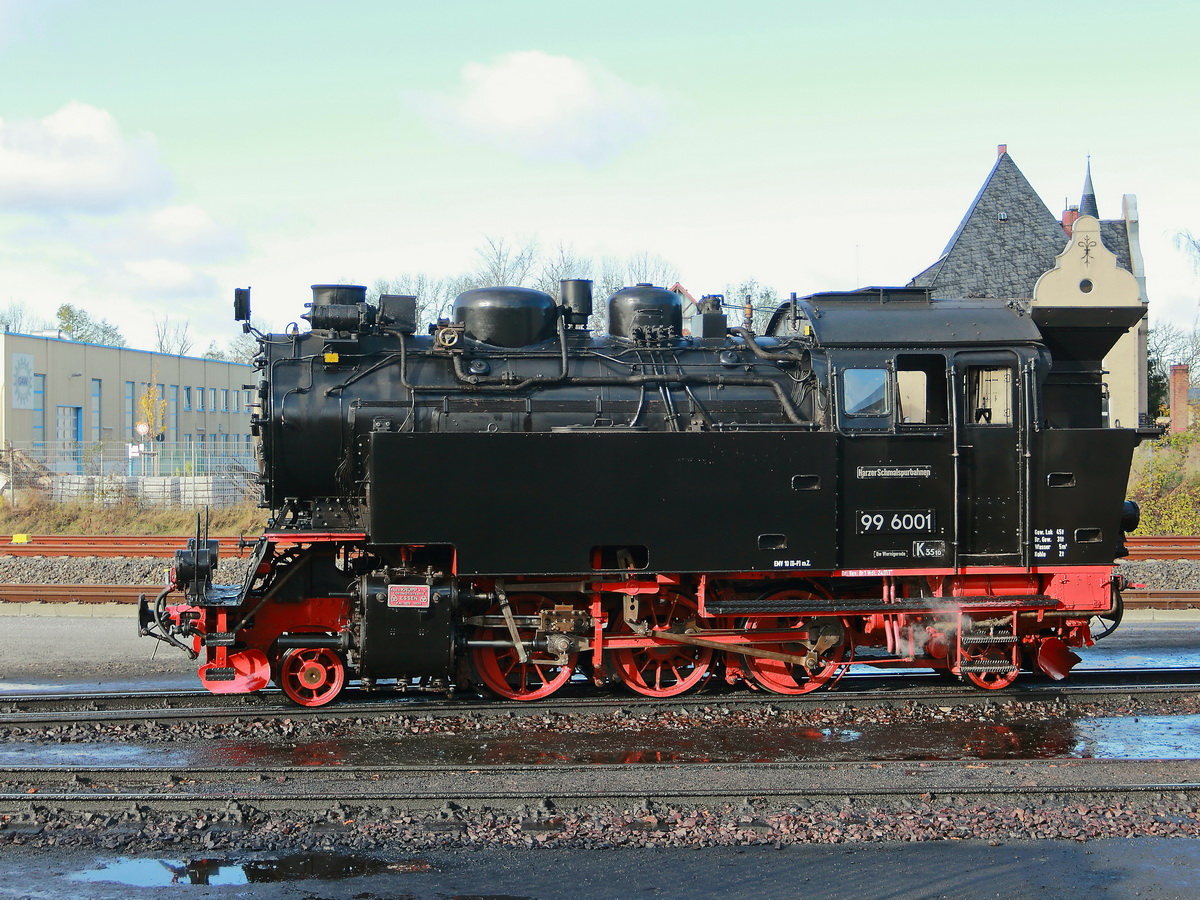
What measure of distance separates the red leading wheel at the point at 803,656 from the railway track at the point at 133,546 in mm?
11002

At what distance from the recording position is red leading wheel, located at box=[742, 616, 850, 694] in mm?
8914

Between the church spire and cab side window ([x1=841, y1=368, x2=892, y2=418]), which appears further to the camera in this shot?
the church spire

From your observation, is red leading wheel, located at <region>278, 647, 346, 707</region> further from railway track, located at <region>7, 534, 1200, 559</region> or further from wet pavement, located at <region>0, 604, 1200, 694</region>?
railway track, located at <region>7, 534, 1200, 559</region>

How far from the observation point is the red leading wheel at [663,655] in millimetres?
8898

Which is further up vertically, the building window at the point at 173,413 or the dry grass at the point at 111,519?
the building window at the point at 173,413

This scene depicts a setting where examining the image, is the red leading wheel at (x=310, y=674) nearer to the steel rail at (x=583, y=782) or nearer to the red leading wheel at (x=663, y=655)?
the steel rail at (x=583, y=782)

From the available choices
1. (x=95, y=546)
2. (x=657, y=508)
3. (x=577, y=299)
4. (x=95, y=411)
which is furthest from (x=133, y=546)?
(x=95, y=411)

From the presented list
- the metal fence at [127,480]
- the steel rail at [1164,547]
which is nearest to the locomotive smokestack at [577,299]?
the steel rail at [1164,547]

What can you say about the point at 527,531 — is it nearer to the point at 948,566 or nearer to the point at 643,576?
the point at 643,576

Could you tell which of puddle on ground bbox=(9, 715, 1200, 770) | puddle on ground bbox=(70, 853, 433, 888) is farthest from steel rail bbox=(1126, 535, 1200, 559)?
puddle on ground bbox=(70, 853, 433, 888)

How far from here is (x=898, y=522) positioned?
28.3 feet

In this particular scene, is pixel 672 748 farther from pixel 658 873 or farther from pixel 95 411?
pixel 95 411

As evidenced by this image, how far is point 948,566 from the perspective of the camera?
8672 mm

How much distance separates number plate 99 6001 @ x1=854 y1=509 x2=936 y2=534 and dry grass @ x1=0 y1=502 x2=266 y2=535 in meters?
18.2
